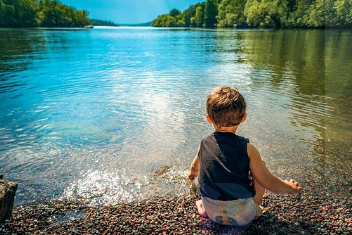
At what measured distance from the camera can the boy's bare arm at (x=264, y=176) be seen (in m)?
3.09

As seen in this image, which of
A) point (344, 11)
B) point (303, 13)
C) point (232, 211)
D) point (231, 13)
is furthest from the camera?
point (231, 13)

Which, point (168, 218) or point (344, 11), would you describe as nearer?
point (168, 218)

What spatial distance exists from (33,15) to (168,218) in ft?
543

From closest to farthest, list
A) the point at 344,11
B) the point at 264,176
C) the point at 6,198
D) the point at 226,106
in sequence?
1. the point at 226,106
2. the point at 264,176
3. the point at 6,198
4. the point at 344,11

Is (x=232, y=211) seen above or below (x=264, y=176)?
below

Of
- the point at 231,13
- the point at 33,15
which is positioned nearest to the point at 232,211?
the point at 33,15

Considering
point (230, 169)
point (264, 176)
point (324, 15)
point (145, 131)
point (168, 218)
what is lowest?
point (145, 131)

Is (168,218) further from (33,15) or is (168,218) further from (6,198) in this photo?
(33,15)

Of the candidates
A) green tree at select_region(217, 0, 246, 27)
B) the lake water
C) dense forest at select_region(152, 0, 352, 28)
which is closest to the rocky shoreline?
the lake water

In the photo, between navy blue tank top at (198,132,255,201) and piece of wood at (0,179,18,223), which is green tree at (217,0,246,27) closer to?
navy blue tank top at (198,132,255,201)

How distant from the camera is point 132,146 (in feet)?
22.8

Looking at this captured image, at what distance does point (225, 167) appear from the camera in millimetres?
3131

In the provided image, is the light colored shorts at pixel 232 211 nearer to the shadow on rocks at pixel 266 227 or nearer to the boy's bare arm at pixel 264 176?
the shadow on rocks at pixel 266 227

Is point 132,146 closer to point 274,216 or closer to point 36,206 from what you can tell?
point 36,206
